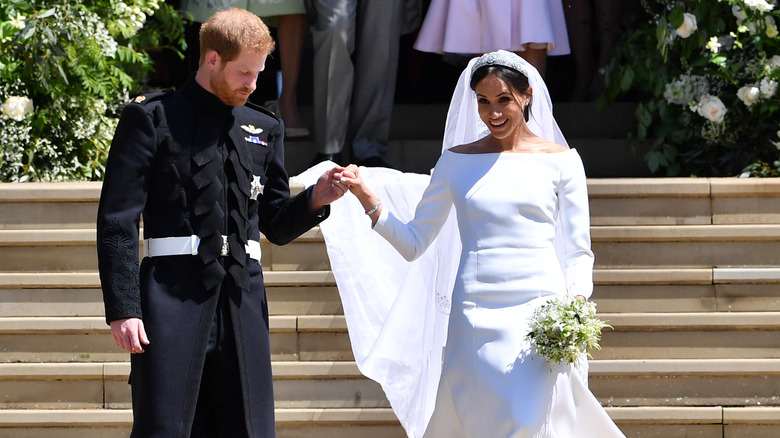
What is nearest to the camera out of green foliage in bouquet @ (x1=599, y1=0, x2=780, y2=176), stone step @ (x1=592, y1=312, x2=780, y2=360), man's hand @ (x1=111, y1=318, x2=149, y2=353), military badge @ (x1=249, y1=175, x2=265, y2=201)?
man's hand @ (x1=111, y1=318, x2=149, y2=353)

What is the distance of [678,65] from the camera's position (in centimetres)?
733

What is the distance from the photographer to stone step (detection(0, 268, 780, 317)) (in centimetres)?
575

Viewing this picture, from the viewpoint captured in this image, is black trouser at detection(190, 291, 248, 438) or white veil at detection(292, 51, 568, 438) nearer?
black trouser at detection(190, 291, 248, 438)

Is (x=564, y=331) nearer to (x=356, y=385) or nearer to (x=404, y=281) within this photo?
(x=404, y=281)

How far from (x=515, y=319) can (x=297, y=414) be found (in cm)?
166

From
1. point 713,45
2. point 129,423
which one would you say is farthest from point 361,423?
point 713,45

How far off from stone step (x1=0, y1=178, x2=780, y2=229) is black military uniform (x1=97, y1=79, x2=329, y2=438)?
7.05 feet

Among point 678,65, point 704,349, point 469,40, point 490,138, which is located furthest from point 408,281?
point 678,65

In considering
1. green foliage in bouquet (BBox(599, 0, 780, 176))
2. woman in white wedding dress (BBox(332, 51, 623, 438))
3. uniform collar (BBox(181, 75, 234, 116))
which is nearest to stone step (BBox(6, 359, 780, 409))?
woman in white wedding dress (BBox(332, 51, 623, 438))

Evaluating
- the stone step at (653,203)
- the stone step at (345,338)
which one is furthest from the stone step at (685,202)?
the stone step at (345,338)

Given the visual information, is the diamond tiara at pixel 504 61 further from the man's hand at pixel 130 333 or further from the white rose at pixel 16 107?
the white rose at pixel 16 107

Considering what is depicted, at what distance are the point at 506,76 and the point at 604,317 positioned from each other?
6.02 ft

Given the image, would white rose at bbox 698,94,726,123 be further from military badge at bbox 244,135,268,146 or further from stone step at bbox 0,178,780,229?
military badge at bbox 244,135,268,146

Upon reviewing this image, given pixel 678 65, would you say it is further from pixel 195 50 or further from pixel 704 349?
pixel 195 50
